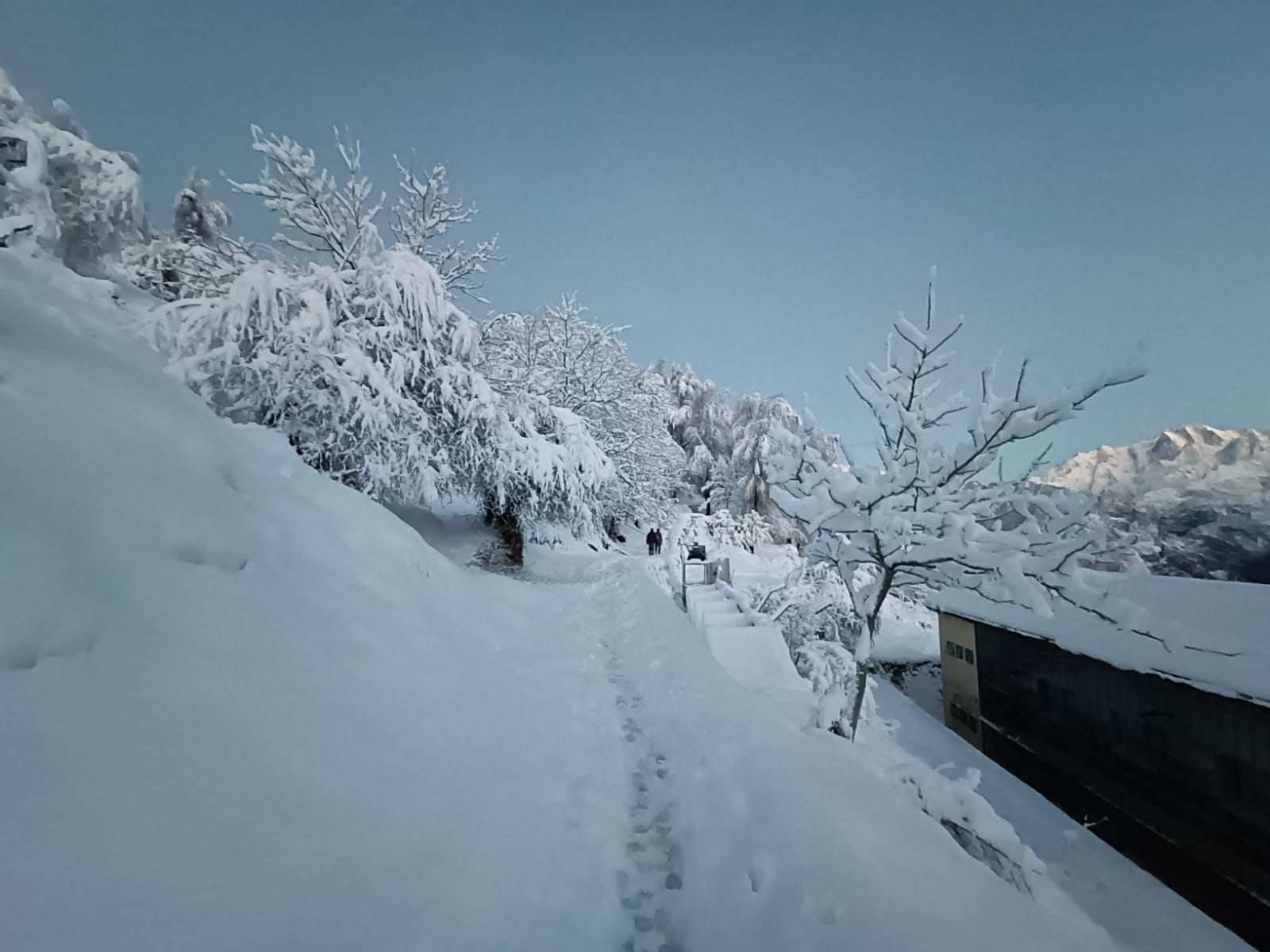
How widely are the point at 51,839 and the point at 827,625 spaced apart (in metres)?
12.5

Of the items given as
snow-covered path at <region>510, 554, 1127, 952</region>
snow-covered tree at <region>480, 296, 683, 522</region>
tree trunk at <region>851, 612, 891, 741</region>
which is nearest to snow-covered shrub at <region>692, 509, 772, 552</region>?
snow-covered tree at <region>480, 296, 683, 522</region>

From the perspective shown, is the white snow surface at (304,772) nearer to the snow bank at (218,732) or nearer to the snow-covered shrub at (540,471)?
the snow bank at (218,732)

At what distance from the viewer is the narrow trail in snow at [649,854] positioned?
2.59 meters

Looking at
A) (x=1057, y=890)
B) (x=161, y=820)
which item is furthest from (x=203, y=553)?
(x=1057, y=890)

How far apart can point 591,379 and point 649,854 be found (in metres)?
17.4

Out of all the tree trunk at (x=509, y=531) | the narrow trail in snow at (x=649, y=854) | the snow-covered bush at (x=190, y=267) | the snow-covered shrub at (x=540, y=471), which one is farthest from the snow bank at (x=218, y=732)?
the tree trunk at (x=509, y=531)

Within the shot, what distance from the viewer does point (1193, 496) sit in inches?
975

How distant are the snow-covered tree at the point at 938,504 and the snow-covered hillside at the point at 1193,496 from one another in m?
21.6

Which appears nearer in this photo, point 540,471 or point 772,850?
point 772,850

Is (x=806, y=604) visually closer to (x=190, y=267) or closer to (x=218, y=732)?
(x=218, y=732)

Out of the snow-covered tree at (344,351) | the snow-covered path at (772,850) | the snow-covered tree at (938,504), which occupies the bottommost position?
the snow-covered path at (772,850)

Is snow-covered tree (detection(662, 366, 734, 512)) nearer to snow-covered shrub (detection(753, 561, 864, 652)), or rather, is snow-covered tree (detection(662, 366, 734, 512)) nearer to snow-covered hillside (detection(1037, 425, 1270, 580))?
snow-covered hillside (detection(1037, 425, 1270, 580))

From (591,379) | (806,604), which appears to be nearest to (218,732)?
(806,604)

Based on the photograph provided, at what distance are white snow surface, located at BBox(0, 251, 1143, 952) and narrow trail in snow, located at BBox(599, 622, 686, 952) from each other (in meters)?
0.02
